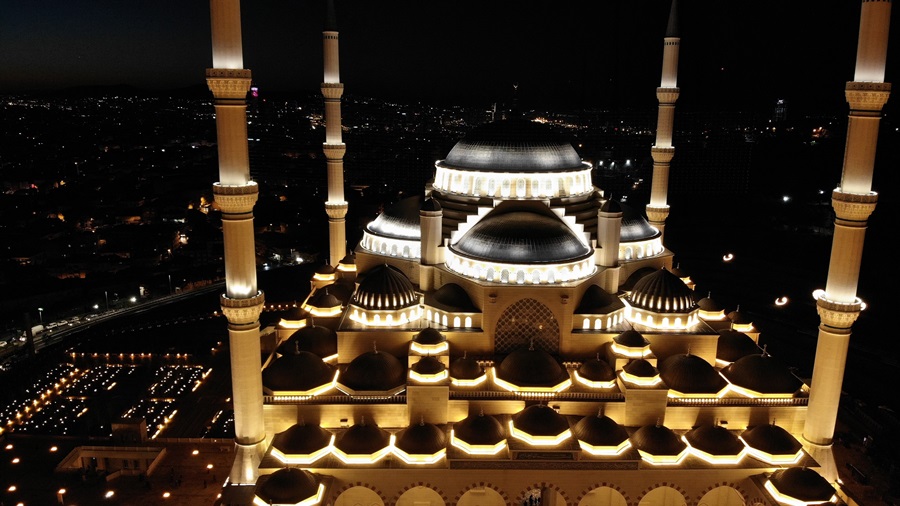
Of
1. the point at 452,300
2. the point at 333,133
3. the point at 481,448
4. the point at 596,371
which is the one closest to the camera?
the point at 481,448

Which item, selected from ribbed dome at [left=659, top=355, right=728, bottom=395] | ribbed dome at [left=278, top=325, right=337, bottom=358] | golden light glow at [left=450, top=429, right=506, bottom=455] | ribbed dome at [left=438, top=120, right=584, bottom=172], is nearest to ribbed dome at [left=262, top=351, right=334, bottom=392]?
ribbed dome at [left=278, top=325, right=337, bottom=358]

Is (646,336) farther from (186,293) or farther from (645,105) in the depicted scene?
(186,293)

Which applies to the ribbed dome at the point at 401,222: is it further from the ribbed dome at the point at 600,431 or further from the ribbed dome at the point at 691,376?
the ribbed dome at the point at 691,376

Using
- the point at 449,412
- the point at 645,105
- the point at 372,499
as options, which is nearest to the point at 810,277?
the point at 645,105

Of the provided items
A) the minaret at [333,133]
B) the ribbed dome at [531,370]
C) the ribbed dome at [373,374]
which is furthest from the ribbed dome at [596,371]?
the minaret at [333,133]

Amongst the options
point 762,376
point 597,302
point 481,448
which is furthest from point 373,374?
point 762,376

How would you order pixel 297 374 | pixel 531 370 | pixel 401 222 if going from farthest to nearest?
pixel 401 222 → pixel 531 370 → pixel 297 374

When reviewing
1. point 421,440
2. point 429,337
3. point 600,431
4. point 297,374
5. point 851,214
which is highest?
point 851,214

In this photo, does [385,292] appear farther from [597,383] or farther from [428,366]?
[597,383]
